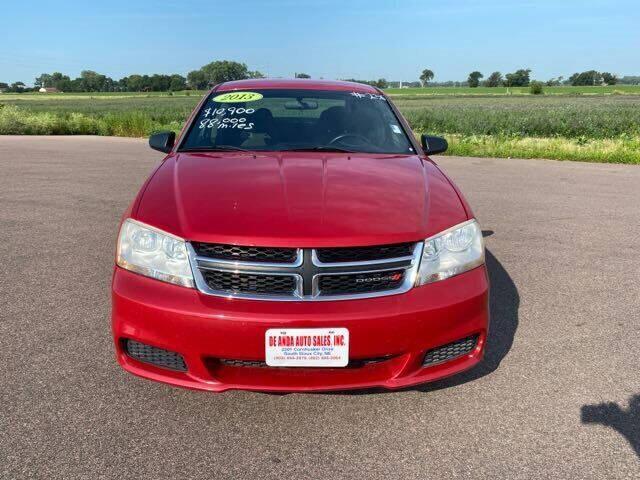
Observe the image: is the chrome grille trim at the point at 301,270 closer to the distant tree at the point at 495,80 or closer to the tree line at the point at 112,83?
the tree line at the point at 112,83

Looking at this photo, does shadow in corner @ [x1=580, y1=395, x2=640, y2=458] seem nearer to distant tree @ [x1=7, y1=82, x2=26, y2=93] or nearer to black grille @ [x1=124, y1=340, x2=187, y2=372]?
black grille @ [x1=124, y1=340, x2=187, y2=372]

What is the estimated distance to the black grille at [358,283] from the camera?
90.1 inches

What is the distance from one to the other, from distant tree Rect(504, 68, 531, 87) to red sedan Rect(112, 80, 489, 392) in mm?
141217

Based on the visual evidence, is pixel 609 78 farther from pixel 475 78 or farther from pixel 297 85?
pixel 297 85

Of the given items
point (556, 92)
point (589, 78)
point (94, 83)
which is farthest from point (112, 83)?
point (589, 78)

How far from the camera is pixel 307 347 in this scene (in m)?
2.20

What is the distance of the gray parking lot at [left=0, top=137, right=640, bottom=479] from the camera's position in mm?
2232

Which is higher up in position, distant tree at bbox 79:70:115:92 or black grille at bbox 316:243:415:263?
distant tree at bbox 79:70:115:92

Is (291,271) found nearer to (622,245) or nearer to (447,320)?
(447,320)

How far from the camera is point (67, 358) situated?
3.08 m

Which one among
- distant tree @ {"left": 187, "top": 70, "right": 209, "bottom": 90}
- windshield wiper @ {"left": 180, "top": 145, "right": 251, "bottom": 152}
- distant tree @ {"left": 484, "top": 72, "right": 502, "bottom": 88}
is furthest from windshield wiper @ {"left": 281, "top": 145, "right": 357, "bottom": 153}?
distant tree @ {"left": 484, "top": 72, "right": 502, "bottom": 88}

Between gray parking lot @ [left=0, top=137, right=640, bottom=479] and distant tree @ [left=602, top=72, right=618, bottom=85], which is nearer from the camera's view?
gray parking lot @ [left=0, top=137, right=640, bottom=479]

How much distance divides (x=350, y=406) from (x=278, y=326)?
2.36 ft

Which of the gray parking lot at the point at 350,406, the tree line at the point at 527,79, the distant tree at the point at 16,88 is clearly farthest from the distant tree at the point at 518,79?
the gray parking lot at the point at 350,406
